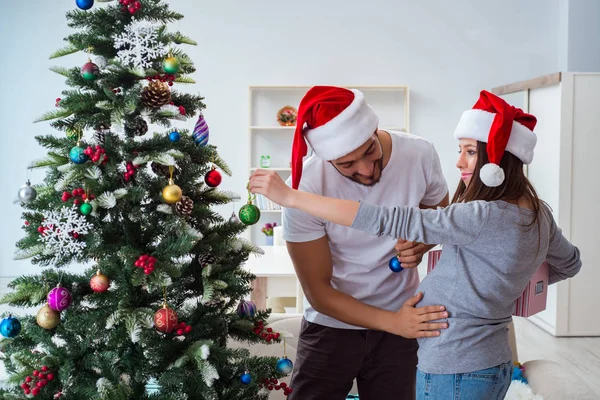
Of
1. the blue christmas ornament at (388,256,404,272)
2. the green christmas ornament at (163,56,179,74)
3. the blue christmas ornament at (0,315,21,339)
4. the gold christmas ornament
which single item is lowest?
the blue christmas ornament at (0,315,21,339)

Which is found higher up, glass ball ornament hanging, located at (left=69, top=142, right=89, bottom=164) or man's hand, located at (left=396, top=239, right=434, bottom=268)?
glass ball ornament hanging, located at (left=69, top=142, right=89, bottom=164)

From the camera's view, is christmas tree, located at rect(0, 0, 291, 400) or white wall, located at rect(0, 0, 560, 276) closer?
christmas tree, located at rect(0, 0, 291, 400)

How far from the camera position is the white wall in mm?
6176

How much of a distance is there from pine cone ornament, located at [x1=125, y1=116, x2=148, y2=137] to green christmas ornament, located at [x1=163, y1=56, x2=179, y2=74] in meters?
0.14

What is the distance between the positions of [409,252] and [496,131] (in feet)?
1.36

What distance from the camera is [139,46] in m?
1.46

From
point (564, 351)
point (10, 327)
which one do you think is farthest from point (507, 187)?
point (564, 351)

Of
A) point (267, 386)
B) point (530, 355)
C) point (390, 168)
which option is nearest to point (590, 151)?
point (530, 355)

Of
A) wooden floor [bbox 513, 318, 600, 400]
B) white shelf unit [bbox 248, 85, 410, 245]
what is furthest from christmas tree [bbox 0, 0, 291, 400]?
white shelf unit [bbox 248, 85, 410, 245]

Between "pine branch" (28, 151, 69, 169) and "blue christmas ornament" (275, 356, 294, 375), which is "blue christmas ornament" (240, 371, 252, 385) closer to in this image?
"blue christmas ornament" (275, 356, 294, 375)

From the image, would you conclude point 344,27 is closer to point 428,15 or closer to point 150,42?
point 428,15

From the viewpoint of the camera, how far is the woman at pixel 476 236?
136 cm

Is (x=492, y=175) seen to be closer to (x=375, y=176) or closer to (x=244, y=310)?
(x=375, y=176)

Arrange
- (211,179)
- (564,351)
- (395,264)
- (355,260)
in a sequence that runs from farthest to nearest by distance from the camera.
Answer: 1. (564,351)
2. (355,260)
3. (395,264)
4. (211,179)
